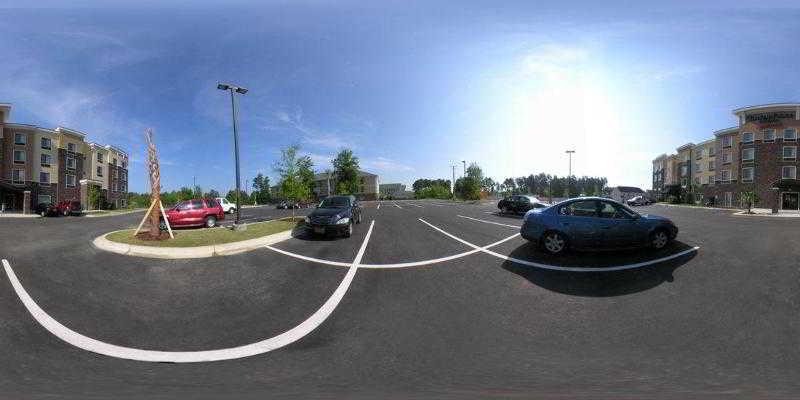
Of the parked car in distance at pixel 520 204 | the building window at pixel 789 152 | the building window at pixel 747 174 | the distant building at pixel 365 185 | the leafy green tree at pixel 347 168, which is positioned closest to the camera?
the parked car in distance at pixel 520 204

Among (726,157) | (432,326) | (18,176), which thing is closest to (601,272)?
(432,326)

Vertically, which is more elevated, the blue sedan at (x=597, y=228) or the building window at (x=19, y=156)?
the building window at (x=19, y=156)

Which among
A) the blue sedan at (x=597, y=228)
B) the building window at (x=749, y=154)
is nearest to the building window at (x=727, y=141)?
the building window at (x=749, y=154)

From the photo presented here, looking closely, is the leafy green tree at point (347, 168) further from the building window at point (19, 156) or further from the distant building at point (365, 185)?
the building window at point (19, 156)

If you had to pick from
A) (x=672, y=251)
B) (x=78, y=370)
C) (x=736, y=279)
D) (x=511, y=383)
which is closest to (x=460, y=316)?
(x=511, y=383)

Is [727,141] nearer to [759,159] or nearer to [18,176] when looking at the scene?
[759,159]

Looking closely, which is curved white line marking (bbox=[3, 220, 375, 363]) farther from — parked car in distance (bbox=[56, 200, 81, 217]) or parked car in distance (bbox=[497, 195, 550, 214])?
parked car in distance (bbox=[56, 200, 81, 217])

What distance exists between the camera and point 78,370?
3.90 metres

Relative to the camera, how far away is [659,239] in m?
8.25

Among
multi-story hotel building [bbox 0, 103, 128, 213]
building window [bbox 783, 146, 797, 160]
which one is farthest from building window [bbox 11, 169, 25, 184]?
building window [bbox 783, 146, 797, 160]

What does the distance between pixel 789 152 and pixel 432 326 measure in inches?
2231

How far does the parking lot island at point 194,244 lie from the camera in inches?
371

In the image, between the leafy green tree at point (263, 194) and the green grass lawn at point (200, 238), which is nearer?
the green grass lawn at point (200, 238)

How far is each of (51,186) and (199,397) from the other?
5742cm
